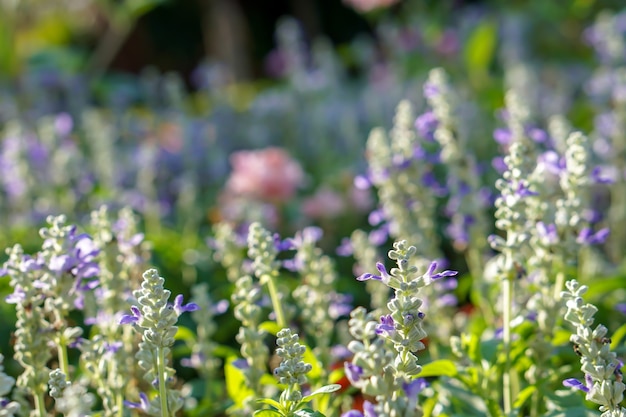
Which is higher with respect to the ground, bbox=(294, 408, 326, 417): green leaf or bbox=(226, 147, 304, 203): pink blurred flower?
bbox=(226, 147, 304, 203): pink blurred flower

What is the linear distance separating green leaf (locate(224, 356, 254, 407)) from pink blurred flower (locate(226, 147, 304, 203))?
2.31 metres

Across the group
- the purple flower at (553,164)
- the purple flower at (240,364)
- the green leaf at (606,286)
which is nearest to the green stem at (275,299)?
the purple flower at (240,364)

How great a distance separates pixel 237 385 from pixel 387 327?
719 millimetres

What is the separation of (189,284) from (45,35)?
10323mm

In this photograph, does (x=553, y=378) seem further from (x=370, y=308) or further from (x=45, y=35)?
(x=45, y=35)

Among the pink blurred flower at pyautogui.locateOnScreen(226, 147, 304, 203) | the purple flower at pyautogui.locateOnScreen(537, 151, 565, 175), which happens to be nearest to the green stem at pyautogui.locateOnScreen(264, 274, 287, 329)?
the purple flower at pyautogui.locateOnScreen(537, 151, 565, 175)

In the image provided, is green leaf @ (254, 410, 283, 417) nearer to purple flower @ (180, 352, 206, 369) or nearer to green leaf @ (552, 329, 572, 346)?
purple flower @ (180, 352, 206, 369)

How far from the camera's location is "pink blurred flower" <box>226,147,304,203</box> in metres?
4.32

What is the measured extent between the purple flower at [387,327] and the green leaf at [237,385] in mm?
557

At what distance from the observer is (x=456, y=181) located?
2.54 metres

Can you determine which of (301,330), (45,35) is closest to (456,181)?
(301,330)

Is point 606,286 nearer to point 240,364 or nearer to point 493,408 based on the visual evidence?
point 493,408

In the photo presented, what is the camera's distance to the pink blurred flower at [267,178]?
14.2ft

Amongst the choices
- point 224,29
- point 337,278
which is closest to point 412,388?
point 337,278
